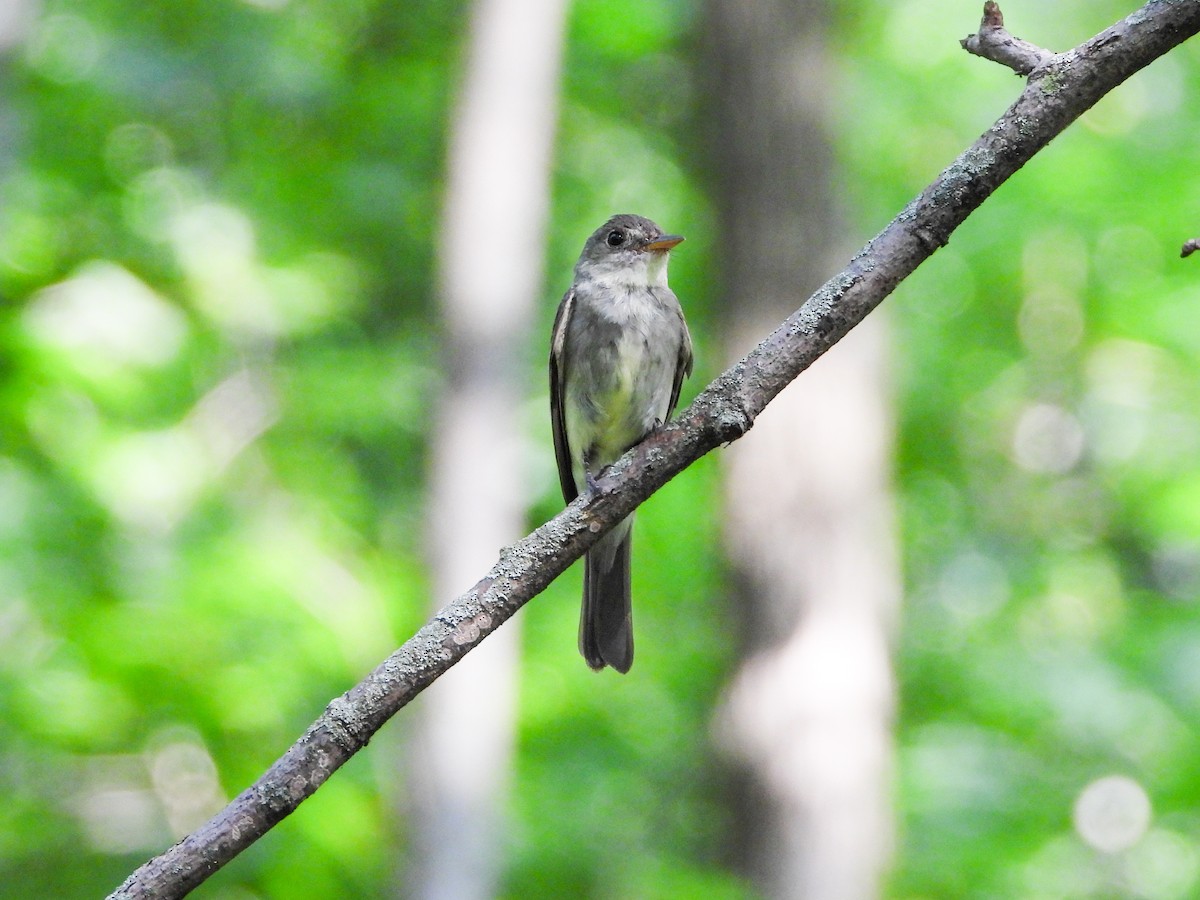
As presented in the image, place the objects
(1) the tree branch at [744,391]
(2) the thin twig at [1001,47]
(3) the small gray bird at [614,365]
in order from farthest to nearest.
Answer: (3) the small gray bird at [614,365], (2) the thin twig at [1001,47], (1) the tree branch at [744,391]

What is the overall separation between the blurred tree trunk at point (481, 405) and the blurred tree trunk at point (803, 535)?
1300 mm

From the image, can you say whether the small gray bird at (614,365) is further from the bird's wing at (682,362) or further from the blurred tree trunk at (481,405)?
the blurred tree trunk at (481,405)

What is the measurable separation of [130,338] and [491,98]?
2164 mm

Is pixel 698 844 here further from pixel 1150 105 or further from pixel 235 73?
A: pixel 1150 105

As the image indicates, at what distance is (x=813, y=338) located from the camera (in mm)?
2072

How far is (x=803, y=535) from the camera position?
7.22 metres

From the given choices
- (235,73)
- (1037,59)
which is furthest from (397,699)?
(235,73)

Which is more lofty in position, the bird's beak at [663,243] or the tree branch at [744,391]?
the tree branch at [744,391]

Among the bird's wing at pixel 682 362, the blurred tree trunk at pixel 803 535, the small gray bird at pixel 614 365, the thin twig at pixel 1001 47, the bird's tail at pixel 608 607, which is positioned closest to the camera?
the thin twig at pixel 1001 47

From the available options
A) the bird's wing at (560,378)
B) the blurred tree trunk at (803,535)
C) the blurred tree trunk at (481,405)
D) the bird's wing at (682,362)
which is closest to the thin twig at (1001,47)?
the bird's wing at (682,362)

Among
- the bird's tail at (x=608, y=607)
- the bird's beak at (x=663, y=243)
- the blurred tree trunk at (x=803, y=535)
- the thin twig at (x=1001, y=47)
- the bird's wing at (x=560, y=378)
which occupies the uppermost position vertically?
the thin twig at (x=1001, y=47)

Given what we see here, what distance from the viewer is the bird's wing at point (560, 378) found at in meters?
4.66

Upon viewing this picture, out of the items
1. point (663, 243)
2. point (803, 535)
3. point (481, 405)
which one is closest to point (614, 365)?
A: point (663, 243)

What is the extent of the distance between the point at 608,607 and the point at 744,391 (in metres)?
2.27
